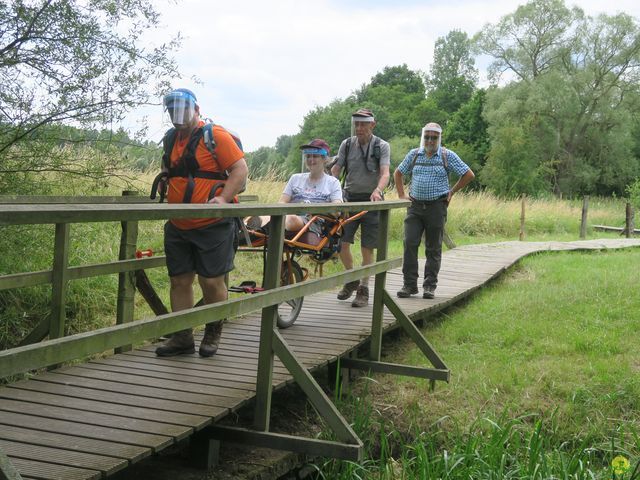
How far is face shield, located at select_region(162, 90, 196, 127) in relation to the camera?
15.7 feet

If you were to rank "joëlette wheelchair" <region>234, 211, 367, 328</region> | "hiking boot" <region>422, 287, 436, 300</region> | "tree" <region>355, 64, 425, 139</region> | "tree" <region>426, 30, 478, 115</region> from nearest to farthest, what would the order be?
"joëlette wheelchair" <region>234, 211, 367, 328</region> < "hiking boot" <region>422, 287, 436, 300</region> < "tree" <region>355, 64, 425, 139</region> < "tree" <region>426, 30, 478, 115</region>

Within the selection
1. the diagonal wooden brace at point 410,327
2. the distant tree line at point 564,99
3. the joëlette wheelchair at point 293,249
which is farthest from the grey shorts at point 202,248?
the distant tree line at point 564,99

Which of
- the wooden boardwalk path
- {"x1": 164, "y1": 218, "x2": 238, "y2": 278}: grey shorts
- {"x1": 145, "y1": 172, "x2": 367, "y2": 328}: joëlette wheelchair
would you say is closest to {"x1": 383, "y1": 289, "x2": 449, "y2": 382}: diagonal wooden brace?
the wooden boardwalk path

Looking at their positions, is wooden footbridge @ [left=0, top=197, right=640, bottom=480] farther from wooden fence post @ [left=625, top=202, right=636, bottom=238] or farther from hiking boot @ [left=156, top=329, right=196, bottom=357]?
wooden fence post @ [left=625, top=202, right=636, bottom=238]

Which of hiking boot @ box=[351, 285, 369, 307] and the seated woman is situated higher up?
the seated woman

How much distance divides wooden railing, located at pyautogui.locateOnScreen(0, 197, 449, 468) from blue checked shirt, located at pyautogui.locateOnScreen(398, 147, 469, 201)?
171 cm

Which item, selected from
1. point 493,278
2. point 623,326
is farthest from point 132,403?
point 493,278

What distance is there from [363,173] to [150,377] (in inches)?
134

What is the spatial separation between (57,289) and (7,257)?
2.50m

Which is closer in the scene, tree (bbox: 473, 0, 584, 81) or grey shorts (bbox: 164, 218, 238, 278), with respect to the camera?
grey shorts (bbox: 164, 218, 238, 278)

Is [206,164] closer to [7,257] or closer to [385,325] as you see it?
[385,325]

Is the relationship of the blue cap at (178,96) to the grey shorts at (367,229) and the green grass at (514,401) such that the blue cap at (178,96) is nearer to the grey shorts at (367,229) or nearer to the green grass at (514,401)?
the green grass at (514,401)

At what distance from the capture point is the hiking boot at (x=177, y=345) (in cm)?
536

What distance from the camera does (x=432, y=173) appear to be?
7.97m
